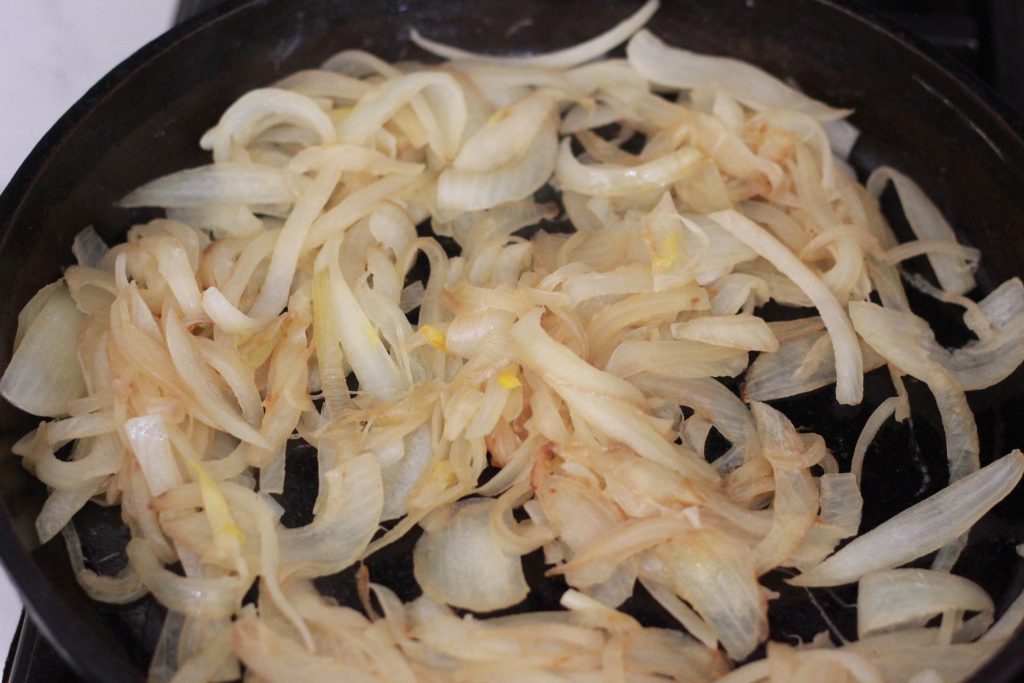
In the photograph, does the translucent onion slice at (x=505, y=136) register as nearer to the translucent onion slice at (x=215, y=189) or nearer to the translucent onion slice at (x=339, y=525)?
the translucent onion slice at (x=215, y=189)

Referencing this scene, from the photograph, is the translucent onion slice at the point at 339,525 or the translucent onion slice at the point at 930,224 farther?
the translucent onion slice at the point at 930,224

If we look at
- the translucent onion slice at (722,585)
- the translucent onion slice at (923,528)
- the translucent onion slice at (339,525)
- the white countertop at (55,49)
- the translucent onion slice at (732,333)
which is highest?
the white countertop at (55,49)

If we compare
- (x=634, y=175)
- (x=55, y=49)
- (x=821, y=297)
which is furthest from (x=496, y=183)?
(x=55, y=49)

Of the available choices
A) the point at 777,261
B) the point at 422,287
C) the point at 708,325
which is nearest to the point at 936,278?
the point at 777,261

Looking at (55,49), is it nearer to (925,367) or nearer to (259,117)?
Result: (259,117)

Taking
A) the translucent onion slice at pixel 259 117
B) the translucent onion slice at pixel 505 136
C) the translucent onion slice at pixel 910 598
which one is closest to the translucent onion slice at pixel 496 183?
the translucent onion slice at pixel 505 136

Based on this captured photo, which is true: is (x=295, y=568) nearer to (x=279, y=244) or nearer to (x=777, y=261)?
(x=279, y=244)
